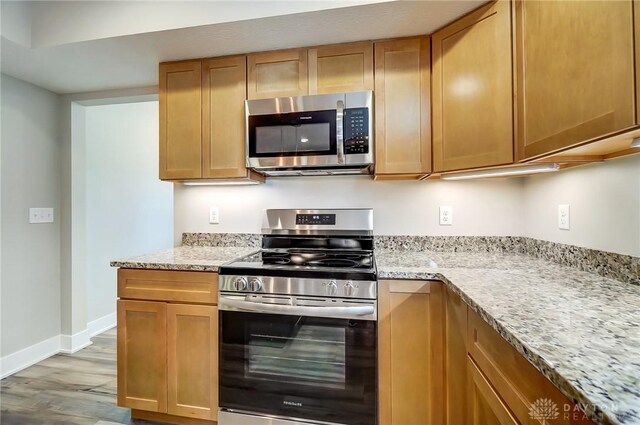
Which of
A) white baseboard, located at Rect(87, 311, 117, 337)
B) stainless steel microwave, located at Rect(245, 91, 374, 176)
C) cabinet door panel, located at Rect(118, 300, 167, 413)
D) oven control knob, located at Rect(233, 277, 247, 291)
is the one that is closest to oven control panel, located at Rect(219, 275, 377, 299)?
oven control knob, located at Rect(233, 277, 247, 291)

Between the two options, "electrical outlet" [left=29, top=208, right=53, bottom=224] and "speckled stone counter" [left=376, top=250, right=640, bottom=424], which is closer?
"speckled stone counter" [left=376, top=250, right=640, bottom=424]

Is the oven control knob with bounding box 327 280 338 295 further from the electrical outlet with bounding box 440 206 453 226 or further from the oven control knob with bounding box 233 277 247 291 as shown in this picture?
the electrical outlet with bounding box 440 206 453 226

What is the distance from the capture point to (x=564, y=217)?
1489mm

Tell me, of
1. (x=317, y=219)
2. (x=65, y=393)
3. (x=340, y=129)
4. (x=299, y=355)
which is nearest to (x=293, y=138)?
(x=340, y=129)

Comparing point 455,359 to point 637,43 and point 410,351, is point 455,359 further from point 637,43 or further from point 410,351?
point 637,43

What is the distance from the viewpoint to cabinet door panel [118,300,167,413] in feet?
5.42

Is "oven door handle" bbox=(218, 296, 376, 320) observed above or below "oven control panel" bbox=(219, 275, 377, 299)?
below

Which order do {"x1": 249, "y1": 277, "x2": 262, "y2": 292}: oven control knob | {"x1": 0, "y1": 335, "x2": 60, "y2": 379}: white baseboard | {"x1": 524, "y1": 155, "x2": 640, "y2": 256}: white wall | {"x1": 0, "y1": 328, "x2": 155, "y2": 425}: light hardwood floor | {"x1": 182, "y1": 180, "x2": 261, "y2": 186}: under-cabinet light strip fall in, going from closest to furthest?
{"x1": 524, "y1": 155, "x2": 640, "y2": 256}: white wall, {"x1": 249, "y1": 277, "x2": 262, "y2": 292}: oven control knob, {"x1": 0, "y1": 328, "x2": 155, "y2": 425}: light hardwood floor, {"x1": 182, "y1": 180, "x2": 261, "y2": 186}: under-cabinet light strip, {"x1": 0, "y1": 335, "x2": 60, "y2": 379}: white baseboard

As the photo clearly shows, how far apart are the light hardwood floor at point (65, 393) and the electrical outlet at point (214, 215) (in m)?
1.28

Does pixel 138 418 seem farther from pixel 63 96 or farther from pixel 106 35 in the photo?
pixel 63 96

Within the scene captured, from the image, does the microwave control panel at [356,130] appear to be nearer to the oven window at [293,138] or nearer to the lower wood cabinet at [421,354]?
the oven window at [293,138]

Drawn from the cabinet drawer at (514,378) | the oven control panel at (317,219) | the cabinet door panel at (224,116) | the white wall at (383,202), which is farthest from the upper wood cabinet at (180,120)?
the cabinet drawer at (514,378)

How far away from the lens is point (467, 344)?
116cm

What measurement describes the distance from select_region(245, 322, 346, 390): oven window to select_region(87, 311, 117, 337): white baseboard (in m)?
2.29
